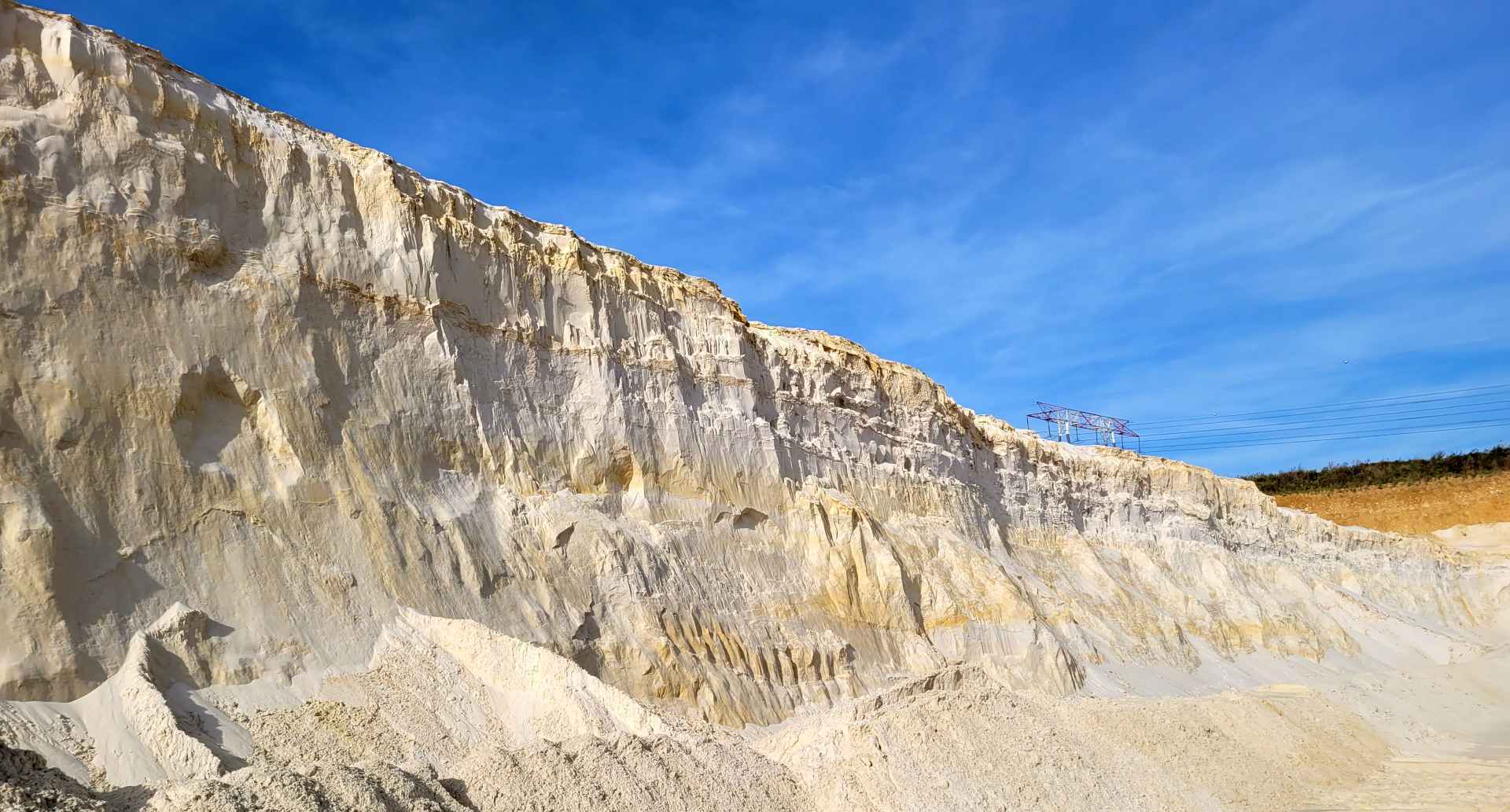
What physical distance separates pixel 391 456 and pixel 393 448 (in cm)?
16

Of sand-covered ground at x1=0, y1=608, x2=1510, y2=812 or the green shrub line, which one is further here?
the green shrub line

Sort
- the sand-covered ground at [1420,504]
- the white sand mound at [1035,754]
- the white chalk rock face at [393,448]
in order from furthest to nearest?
the sand-covered ground at [1420,504] → the white sand mound at [1035,754] → the white chalk rock face at [393,448]

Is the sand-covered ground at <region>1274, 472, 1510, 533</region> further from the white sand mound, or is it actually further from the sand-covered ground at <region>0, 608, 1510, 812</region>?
the sand-covered ground at <region>0, 608, 1510, 812</region>

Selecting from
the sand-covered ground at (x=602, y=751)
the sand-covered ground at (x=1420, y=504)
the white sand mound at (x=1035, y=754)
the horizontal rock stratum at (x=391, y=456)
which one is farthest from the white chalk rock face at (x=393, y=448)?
the sand-covered ground at (x=1420, y=504)

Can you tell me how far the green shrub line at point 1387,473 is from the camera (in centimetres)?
6260

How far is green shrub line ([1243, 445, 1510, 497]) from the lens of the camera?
205 ft

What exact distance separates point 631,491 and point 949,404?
13451 millimetres

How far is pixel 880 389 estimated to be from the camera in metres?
28.5

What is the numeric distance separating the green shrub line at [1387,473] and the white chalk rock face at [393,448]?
1778 inches

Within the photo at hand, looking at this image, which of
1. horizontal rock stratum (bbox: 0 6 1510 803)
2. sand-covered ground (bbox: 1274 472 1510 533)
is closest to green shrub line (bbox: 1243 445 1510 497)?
sand-covered ground (bbox: 1274 472 1510 533)

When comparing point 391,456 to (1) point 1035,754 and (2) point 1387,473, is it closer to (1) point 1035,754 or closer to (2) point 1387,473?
(1) point 1035,754

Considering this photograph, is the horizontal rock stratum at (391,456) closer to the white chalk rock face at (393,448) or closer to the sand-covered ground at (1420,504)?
the white chalk rock face at (393,448)

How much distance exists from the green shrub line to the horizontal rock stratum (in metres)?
44.0

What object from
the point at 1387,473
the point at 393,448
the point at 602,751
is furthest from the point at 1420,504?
the point at 602,751
